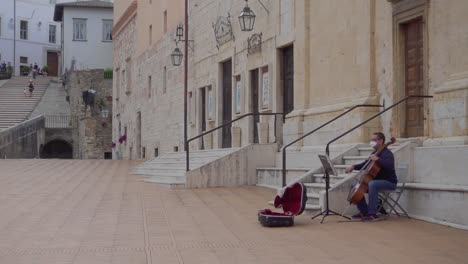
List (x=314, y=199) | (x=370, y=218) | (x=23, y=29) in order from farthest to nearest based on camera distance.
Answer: (x=23, y=29), (x=314, y=199), (x=370, y=218)

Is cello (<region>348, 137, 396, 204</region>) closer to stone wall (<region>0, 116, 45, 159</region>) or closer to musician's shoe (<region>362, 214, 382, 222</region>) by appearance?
musician's shoe (<region>362, 214, 382, 222</region>)

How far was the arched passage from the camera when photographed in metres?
55.6

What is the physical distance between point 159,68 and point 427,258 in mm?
28541

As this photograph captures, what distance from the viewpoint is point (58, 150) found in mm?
57094

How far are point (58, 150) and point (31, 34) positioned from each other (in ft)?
71.2

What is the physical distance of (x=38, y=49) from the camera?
246 ft

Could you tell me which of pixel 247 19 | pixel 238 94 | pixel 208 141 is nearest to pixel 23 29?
pixel 208 141

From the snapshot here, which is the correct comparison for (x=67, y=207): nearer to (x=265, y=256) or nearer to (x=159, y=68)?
(x=265, y=256)

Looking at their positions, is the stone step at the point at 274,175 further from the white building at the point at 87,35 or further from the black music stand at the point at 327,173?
the white building at the point at 87,35

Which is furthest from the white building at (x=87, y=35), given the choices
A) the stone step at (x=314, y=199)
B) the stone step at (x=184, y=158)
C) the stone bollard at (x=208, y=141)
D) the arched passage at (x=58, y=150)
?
the stone step at (x=314, y=199)

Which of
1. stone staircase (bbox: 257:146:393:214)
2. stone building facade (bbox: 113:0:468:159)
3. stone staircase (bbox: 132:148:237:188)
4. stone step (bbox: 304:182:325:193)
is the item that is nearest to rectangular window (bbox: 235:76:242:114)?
stone building facade (bbox: 113:0:468:159)

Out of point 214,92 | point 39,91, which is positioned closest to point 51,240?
point 214,92

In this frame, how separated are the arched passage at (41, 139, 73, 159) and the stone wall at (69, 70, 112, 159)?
220cm

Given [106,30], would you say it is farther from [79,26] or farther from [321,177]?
[321,177]
